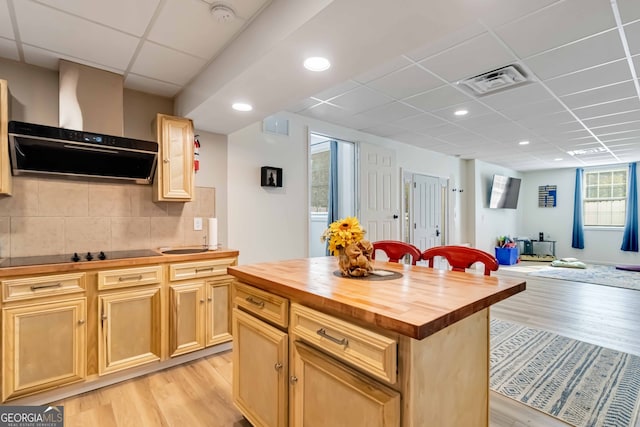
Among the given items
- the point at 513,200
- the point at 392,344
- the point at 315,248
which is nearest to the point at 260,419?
the point at 392,344

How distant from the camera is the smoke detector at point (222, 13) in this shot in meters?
1.78

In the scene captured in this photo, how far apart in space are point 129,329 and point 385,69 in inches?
117

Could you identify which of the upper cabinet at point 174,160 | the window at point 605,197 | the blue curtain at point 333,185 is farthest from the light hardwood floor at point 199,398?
the window at point 605,197

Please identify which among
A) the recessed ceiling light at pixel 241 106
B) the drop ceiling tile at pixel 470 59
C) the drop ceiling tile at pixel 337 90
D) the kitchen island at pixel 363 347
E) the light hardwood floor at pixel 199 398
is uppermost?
the drop ceiling tile at pixel 470 59

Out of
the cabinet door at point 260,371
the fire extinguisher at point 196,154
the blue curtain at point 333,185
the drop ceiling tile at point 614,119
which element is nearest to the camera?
the cabinet door at point 260,371

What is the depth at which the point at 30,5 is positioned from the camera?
174cm

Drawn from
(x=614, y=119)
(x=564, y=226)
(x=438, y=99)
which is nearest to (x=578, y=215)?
(x=564, y=226)

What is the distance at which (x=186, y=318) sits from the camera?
2.61 metres

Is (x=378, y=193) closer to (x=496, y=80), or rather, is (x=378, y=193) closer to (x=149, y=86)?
(x=496, y=80)

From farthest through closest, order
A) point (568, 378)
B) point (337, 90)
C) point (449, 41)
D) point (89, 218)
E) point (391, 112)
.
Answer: point (391, 112) < point (337, 90) < point (89, 218) < point (568, 378) < point (449, 41)

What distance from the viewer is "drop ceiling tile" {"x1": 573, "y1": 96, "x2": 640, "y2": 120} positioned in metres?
3.52

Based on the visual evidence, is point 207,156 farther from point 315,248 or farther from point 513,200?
point 513,200

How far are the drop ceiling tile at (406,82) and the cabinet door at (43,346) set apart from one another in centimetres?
304

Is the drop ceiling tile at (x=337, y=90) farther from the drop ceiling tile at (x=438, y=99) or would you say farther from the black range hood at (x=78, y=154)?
the black range hood at (x=78, y=154)
